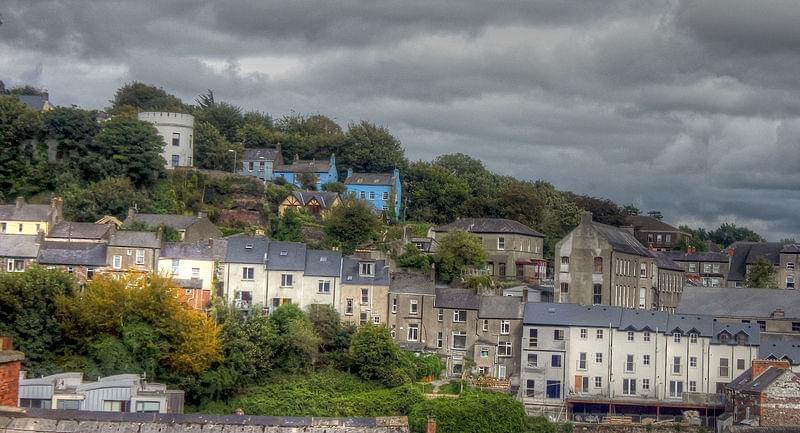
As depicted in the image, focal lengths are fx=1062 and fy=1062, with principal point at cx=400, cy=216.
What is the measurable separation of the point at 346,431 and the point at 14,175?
57471mm

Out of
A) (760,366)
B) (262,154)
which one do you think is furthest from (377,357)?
(262,154)

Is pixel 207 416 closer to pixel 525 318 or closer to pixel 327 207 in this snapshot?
pixel 525 318

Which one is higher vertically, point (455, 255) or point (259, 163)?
point (259, 163)

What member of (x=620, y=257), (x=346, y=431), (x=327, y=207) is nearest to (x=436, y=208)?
(x=327, y=207)

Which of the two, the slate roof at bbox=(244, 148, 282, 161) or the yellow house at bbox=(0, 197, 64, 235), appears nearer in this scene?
the yellow house at bbox=(0, 197, 64, 235)

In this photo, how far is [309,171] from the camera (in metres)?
83.2

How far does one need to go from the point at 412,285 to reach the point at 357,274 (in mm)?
3314

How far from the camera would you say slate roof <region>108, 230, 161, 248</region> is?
5875 cm

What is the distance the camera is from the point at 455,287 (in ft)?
211

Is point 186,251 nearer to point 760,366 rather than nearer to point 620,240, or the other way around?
point 620,240

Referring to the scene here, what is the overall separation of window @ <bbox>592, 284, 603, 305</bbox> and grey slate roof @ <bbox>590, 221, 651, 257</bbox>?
2632mm

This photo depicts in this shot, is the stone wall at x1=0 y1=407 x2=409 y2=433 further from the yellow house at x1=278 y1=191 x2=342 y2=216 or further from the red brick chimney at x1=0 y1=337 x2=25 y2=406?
the yellow house at x1=278 y1=191 x2=342 y2=216

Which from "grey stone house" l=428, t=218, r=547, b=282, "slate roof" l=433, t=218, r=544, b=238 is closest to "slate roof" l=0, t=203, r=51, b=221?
"grey stone house" l=428, t=218, r=547, b=282

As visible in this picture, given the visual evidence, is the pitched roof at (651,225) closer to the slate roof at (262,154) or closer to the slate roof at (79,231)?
the slate roof at (262,154)
